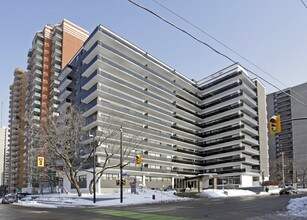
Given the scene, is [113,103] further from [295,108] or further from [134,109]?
[295,108]

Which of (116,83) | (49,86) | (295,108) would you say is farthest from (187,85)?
(295,108)

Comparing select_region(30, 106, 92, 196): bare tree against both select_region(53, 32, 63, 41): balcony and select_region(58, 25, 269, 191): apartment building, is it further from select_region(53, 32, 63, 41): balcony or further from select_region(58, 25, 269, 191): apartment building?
select_region(53, 32, 63, 41): balcony

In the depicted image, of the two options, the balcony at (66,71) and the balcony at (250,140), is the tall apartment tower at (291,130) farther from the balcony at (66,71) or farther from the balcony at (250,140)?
the balcony at (66,71)

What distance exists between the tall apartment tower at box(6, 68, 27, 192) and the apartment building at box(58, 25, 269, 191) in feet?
169

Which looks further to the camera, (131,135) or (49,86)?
(49,86)

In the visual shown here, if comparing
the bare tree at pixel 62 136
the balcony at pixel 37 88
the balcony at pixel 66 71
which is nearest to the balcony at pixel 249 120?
the balcony at pixel 66 71

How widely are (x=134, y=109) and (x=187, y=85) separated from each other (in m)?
30.1

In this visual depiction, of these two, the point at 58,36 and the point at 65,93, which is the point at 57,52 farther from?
the point at 65,93

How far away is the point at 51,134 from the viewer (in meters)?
46.1

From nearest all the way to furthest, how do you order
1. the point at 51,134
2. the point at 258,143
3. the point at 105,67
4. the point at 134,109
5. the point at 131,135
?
1. the point at 51,134
2. the point at 131,135
3. the point at 105,67
4. the point at 134,109
5. the point at 258,143

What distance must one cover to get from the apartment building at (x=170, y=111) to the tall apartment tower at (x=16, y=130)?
51.6 meters

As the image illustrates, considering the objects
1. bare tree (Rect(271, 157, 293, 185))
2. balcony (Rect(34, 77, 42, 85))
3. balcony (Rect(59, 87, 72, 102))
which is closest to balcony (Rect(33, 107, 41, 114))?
balcony (Rect(34, 77, 42, 85))

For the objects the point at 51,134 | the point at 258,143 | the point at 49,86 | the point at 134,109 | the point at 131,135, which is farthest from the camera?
the point at 49,86

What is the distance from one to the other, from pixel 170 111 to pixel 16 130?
6797cm
